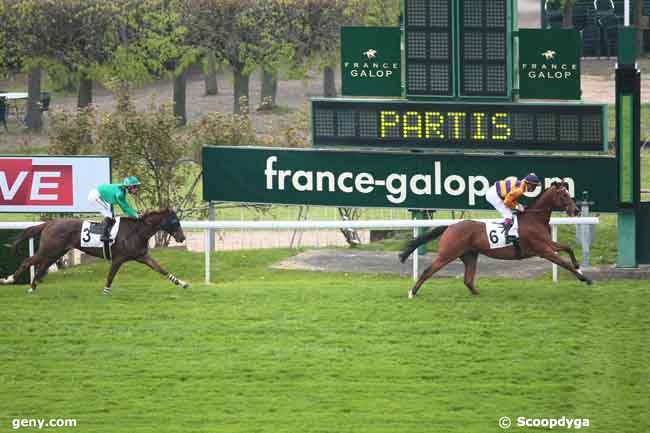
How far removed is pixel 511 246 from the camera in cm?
1525

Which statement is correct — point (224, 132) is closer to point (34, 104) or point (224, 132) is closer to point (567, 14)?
point (34, 104)

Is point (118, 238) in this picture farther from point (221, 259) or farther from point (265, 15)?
point (265, 15)

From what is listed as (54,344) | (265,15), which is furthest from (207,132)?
(265,15)

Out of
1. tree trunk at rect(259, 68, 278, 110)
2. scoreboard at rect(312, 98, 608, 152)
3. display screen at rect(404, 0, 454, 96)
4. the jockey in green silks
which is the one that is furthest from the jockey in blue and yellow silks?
tree trunk at rect(259, 68, 278, 110)

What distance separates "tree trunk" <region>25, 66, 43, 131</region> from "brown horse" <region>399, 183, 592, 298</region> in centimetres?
2044

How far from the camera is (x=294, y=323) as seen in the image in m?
14.4

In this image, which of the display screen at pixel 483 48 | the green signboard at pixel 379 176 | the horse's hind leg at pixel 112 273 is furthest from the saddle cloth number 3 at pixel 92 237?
the display screen at pixel 483 48

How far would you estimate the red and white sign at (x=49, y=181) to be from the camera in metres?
18.1

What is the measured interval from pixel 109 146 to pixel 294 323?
276 inches

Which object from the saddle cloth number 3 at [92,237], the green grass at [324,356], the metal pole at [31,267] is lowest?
the green grass at [324,356]

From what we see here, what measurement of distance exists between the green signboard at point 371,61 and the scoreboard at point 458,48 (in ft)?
0.77

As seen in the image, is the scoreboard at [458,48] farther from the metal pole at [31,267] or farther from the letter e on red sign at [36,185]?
the metal pole at [31,267]

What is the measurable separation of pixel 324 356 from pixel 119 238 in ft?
10.9

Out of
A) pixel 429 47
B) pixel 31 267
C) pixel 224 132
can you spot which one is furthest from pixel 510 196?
pixel 224 132
